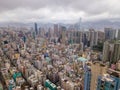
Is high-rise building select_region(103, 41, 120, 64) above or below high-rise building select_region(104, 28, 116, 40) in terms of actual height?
below

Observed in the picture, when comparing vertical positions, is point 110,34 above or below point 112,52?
above

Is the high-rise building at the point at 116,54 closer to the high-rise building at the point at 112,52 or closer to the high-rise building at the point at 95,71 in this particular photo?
the high-rise building at the point at 112,52

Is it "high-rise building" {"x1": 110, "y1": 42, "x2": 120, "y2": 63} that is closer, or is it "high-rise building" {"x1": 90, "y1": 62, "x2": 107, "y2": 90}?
"high-rise building" {"x1": 90, "y1": 62, "x2": 107, "y2": 90}

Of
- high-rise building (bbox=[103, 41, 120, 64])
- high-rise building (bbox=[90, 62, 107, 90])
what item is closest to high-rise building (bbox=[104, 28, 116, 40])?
high-rise building (bbox=[103, 41, 120, 64])

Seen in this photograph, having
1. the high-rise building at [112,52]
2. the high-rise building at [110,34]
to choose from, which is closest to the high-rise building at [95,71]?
the high-rise building at [112,52]

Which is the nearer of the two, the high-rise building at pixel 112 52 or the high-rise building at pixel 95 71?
the high-rise building at pixel 95 71

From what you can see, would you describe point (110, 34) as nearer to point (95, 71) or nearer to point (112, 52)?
point (112, 52)

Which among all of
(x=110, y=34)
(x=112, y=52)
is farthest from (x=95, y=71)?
(x=110, y=34)

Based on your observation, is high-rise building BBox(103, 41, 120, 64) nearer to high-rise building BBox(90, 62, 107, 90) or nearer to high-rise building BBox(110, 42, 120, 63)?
high-rise building BBox(110, 42, 120, 63)

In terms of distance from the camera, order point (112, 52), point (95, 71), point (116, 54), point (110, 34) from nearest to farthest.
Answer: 1. point (95, 71)
2. point (116, 54)
3. point (112, 52)
4. point (110, 34)

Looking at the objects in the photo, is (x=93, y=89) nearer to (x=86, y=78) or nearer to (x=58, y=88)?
(x=86, y=78)

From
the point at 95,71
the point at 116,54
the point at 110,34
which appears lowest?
the point at 116,54

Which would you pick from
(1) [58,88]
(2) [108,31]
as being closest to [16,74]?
(1) [58,88]
